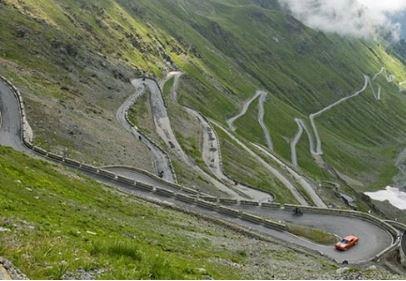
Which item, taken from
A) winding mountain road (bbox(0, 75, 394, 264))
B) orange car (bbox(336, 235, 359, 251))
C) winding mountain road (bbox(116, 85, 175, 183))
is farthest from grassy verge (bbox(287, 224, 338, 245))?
winding mountain road (bbox(116, 85, 175, 183))

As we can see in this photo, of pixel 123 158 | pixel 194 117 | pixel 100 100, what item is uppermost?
pixel 194 117

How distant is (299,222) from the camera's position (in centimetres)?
7794

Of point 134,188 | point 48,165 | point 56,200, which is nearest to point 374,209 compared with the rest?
point 134,188

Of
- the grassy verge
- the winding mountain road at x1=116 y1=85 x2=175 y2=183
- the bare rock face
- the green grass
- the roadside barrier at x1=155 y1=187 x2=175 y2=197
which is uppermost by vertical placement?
the winding mountain road at x1=116 y1=85 x2=175 y2=183

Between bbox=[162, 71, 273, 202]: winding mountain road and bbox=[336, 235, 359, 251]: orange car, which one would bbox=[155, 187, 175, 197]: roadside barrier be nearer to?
bbox=[336, 235, 359, 251]: orange car

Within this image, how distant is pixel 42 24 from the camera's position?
172750mm

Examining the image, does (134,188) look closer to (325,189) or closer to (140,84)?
(325,189)

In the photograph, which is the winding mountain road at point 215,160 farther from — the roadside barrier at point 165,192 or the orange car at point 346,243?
the orange car at point 346,243

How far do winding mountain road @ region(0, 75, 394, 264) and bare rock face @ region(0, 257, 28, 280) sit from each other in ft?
149

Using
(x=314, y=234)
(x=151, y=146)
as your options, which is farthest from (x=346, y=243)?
(x=151, y=146)

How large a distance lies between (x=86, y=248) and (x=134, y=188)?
52.3 metres

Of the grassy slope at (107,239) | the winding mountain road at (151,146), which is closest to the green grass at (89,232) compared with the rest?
the grassy slope at (107,239)

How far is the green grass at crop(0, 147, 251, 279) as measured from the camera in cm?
2362

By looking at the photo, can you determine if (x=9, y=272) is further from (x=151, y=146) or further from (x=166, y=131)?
(x=166, y=131)
